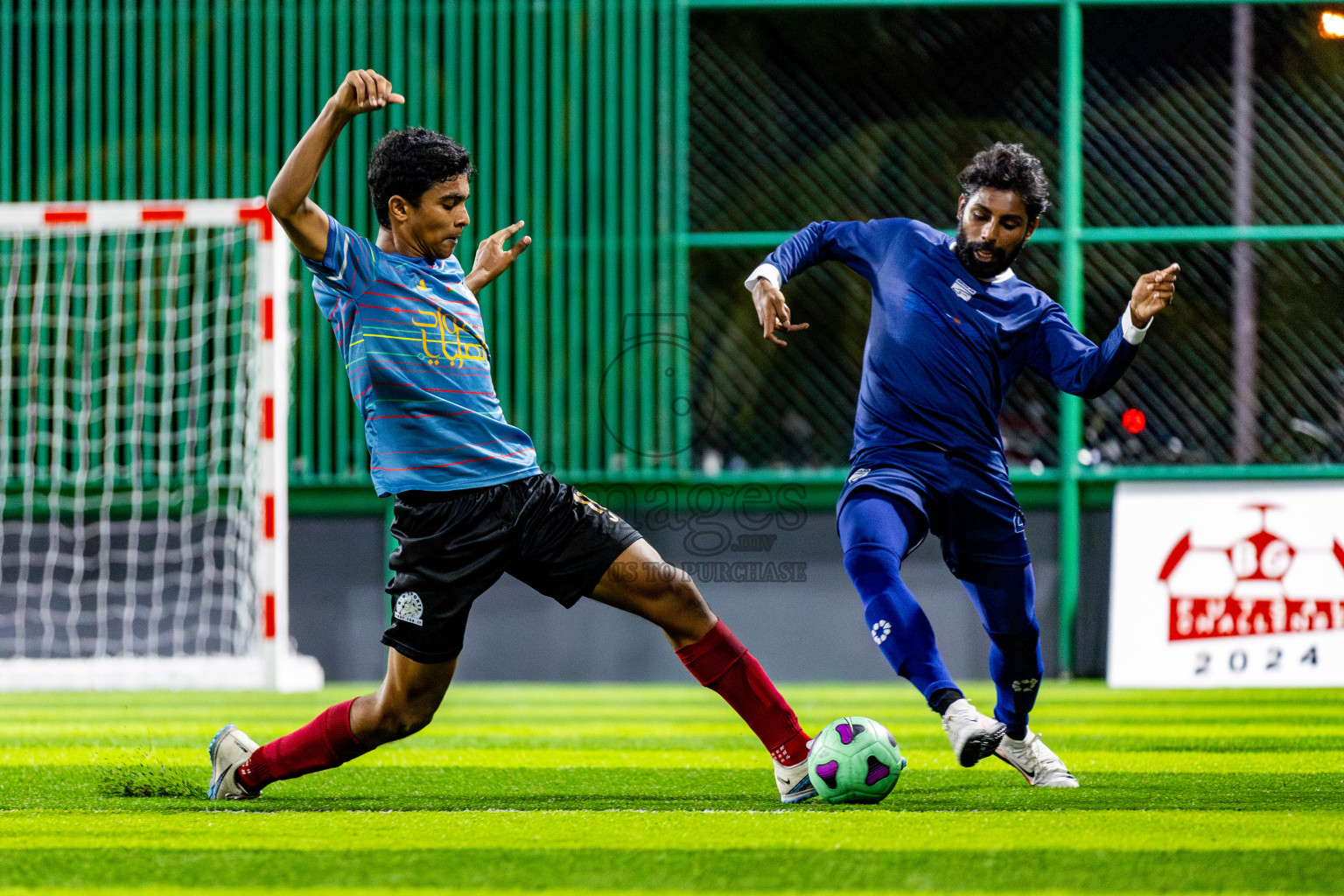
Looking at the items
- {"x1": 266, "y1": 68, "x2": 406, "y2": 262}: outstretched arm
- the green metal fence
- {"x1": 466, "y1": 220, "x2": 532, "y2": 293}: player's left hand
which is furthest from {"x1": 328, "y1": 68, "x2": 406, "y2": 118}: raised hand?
the green metal fence

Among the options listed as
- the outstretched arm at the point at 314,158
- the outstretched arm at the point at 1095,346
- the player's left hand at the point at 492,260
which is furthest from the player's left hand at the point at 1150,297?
the outstretched arm at the point at 314,158

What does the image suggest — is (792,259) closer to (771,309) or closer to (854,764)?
(771,309)

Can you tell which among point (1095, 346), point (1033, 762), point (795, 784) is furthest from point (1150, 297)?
point (795, 784)

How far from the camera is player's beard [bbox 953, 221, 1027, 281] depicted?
414 centimetres

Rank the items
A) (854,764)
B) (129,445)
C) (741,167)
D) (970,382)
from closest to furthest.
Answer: (854,764) < (970,382) < (129,445) < (741,167)

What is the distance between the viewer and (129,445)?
970cm

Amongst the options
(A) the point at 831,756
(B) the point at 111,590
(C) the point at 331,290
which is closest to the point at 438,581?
(C) the point at 331,290

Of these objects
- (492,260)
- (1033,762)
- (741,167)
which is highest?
(741,167)

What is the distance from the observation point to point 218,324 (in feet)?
32.1

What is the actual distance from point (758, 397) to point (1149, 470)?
8.14 feet

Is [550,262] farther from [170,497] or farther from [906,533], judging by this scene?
[906,533]

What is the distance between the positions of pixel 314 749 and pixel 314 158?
4.82 ft

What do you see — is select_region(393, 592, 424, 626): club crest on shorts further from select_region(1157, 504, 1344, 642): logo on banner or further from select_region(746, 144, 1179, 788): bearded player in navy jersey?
select_region(1157, 504, 1344, 642): logo on banner

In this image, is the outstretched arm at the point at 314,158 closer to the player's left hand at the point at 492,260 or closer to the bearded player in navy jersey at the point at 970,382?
the player's left hand at the point at 492,260
